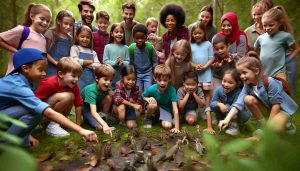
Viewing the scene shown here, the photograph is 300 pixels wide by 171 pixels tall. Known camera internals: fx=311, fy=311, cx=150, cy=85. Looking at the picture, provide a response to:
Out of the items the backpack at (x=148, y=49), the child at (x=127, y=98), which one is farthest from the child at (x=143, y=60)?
the child at (x=127, y=98)

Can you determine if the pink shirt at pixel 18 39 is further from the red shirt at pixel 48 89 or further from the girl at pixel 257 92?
the girl at pixel 257 92

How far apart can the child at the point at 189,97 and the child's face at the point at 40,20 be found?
214 cm

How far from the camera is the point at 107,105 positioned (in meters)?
4.49

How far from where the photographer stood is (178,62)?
4.98m

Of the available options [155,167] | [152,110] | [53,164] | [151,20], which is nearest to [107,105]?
[152,110]

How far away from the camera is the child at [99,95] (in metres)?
4.21

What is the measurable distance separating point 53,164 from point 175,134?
1702mm

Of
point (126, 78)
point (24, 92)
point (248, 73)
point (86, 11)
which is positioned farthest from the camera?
point (86, 11)

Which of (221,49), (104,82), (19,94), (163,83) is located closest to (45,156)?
(19,94)

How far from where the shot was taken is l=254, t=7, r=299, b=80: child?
456cm

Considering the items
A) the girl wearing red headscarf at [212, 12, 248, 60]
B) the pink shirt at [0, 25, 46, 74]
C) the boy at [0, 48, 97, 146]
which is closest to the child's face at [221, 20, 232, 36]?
the girl wearing red headscarf at [212, 12, 248, 60]

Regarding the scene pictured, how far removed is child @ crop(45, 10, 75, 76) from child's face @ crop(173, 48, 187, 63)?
1699 millimetres

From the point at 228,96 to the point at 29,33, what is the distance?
289cm

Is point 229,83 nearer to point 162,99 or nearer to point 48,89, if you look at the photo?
point 162,99
